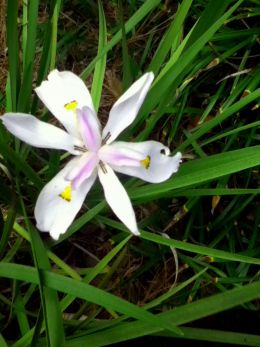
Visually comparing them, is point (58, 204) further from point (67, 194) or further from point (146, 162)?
point (146, 162)

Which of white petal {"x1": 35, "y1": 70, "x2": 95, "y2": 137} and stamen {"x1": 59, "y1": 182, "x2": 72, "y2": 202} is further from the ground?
white petal {"x1": 35, "y1": 70, "x2": 95, "y2": 137}

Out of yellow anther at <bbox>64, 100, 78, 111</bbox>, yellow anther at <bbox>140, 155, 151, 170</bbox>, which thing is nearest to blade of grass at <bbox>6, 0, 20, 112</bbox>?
yellow anther at <bbox>64, 100, 78, 111</bbox>

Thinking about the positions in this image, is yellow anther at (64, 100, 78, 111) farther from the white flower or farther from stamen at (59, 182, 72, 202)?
stamen at (59, 182, 72, 202)

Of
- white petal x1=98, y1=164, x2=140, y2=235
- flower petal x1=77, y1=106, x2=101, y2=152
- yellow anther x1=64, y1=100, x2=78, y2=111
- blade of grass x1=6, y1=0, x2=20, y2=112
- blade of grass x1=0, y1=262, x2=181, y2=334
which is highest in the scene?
blade of grass x1=6, y1=0, x2=20, y2=112

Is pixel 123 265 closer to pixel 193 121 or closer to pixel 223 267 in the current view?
pixel 223 267

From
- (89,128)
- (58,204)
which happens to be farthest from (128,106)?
(58,204)

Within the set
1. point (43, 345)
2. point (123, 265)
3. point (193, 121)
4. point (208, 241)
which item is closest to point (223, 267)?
point (208, 241)

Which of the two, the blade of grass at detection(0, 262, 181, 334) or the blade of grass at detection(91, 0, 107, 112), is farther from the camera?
the blade of grass at detection(91, 0, 107, 112)
